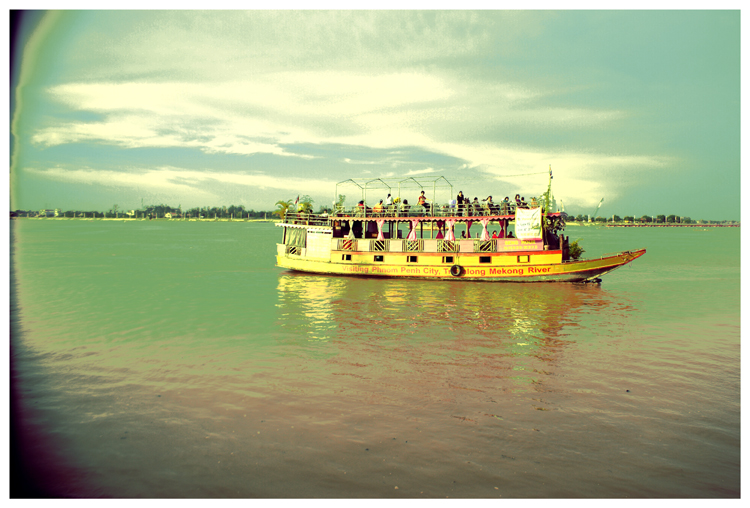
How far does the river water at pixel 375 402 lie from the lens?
6.97 m

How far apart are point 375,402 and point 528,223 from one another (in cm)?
2317

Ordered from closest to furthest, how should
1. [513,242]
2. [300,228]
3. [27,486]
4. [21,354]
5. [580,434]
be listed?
[27,486] → [580,434] → [21,354] → [513,242] → [300,228]

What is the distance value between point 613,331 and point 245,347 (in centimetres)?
1389

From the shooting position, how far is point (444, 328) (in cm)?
1742

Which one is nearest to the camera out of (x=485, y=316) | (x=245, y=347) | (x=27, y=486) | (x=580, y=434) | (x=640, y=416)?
(x=27, y=486)

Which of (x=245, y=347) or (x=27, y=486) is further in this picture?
(x=245, y=347)

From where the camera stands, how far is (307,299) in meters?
24.7

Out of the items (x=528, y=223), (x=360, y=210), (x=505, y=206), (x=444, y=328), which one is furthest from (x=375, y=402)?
(x=360, y=210)

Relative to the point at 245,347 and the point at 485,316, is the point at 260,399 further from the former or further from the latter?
the point at 485,316

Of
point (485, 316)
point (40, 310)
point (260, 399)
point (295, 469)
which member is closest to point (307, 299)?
point (485, 316)

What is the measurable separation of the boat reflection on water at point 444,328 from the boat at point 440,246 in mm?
1690

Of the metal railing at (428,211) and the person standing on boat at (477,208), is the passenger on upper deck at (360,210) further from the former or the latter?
the person standing on boat at (477,208)

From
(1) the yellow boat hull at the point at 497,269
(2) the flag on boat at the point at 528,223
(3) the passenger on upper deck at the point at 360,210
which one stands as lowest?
(1) the yellow boat hull at the point at 497,269

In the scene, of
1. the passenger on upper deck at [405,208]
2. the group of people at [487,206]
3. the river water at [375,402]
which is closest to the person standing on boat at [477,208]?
the group of people at [487,206]
